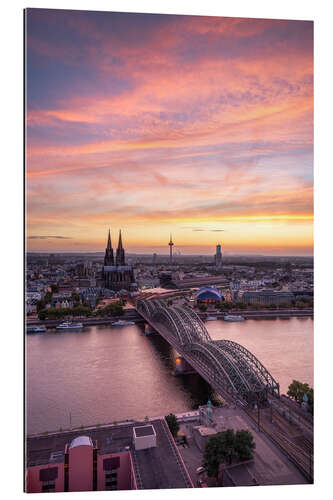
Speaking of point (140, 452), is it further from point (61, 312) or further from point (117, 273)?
point (117, 273)

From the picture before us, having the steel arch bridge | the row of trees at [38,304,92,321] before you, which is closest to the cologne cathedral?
the row of trees at [38,304,92,321]

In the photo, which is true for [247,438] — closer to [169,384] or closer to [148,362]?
[169,384]

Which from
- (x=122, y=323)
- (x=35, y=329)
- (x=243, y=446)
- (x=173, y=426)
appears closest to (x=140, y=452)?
(x=243, y=446)

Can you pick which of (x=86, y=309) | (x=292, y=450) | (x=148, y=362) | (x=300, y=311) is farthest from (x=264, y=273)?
(x=292, y=450)

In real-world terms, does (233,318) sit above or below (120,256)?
below

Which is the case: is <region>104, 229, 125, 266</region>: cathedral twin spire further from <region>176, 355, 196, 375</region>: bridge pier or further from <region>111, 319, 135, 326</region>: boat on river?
<region>176, 355, 196, 375</region>: bridge pier

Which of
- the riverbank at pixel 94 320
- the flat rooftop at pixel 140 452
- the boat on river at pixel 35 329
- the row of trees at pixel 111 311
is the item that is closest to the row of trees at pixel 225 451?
the flat rooftop at pixel 140 452

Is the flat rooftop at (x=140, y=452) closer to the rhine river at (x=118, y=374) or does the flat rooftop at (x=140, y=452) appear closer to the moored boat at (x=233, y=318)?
the rhine river at (x=118, y=374)
